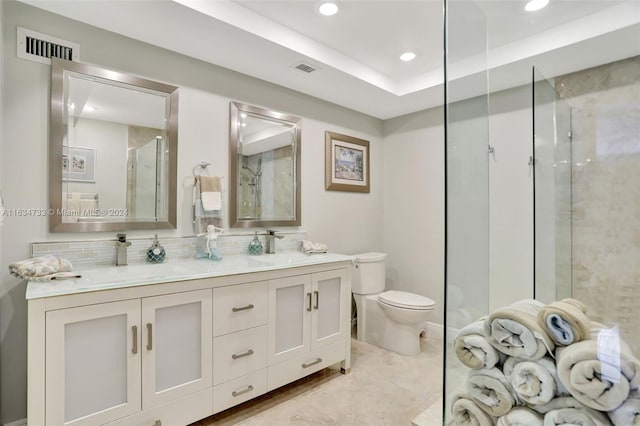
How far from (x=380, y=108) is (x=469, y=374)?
2.95 m

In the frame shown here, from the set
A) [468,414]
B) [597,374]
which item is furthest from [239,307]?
[597,374]

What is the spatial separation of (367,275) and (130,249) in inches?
77.0

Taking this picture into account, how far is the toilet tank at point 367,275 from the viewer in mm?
2930

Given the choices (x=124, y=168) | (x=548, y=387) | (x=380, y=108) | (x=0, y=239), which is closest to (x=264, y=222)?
(x=124, y=168)

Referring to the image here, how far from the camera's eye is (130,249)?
191 cm

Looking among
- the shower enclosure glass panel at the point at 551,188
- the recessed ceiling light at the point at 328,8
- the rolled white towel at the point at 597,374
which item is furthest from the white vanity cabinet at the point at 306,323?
the recessed ceiling light at the point at 328,8

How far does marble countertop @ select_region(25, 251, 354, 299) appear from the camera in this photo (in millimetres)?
1322

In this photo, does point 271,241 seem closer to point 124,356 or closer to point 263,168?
point 263,168

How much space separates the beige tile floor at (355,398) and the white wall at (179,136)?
1119 millimetres

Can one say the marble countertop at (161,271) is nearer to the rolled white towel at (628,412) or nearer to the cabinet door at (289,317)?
the cabinet door at (289,317)

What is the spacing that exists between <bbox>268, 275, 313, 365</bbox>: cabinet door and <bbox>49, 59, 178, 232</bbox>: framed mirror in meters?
0.86

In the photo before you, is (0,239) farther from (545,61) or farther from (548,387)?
(545,61)

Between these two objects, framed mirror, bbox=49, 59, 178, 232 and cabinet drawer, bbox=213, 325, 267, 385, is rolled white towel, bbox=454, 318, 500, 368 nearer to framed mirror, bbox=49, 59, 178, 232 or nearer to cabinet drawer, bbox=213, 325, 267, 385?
cabinet drawer, bbox=213, 325, 267, 385

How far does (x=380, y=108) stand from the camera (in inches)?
128
